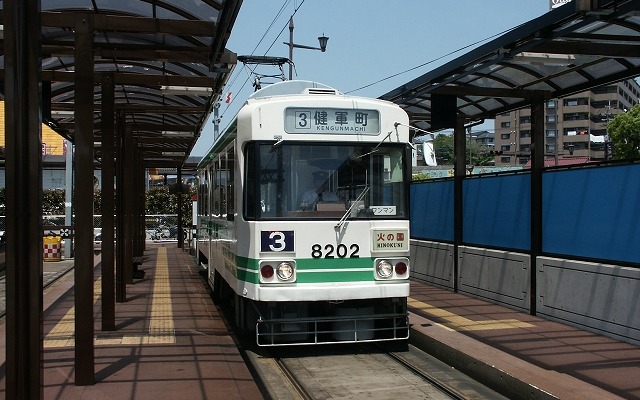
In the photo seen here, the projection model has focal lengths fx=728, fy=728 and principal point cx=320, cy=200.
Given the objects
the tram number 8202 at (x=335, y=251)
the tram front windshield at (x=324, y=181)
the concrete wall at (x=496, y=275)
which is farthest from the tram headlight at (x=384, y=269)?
the concrete wall at (x=496, y=275)

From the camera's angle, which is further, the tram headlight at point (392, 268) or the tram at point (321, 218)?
the tram headlight at point (392, 268)

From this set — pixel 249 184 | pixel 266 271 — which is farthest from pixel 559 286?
pixel 249 184

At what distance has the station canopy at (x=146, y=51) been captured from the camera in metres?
8.05

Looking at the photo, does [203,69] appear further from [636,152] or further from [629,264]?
[636,152]

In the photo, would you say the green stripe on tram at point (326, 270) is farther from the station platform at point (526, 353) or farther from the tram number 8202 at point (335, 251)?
the station platform at point (526, 353)

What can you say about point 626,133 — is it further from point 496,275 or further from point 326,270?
point 326,270

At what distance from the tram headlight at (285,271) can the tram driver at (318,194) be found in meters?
0.71

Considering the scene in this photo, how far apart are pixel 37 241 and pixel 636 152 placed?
153 feet

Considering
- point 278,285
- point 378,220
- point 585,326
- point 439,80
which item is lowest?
point 585,326

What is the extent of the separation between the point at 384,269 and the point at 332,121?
1927 mm

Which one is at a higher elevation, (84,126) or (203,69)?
(203,69)

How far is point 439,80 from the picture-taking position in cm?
1037

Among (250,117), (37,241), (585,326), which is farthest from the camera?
(585,326)

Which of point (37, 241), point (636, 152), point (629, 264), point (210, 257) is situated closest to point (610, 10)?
point (629, 264)
